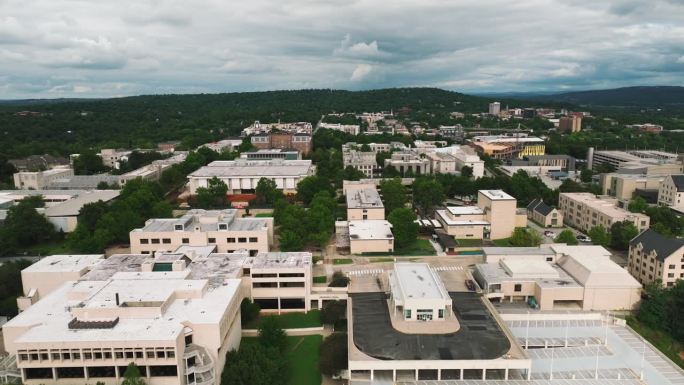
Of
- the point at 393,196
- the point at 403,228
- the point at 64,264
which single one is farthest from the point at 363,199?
the point at 64,264

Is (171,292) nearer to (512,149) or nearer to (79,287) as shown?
(79,287)

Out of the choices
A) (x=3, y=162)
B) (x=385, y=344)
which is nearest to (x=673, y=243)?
(x=385, y=344)

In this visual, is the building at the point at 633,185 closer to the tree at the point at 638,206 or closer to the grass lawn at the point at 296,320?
the tree at the point at 638,206

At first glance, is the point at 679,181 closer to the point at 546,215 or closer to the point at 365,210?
the point at 546,215

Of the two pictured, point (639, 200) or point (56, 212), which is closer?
point (56, 212)

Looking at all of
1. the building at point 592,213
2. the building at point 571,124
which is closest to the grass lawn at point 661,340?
the building at point 592,213

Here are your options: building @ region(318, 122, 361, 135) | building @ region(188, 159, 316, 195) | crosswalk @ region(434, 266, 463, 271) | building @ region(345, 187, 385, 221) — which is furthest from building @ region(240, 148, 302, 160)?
crosswalk @ region(434, 266, 463, 271)
